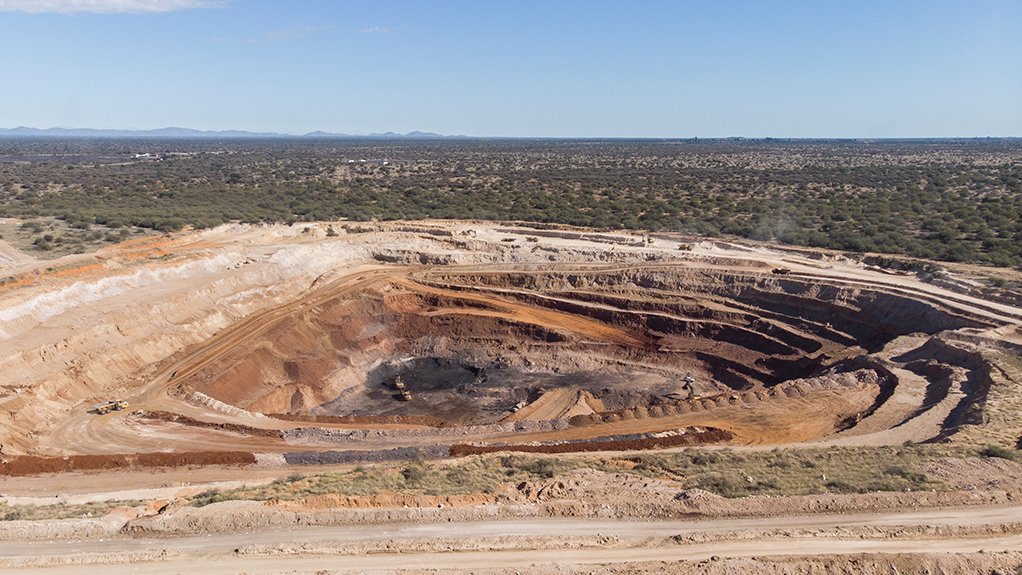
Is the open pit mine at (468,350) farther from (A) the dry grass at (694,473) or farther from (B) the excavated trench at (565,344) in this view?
(A) the dry grass at (694,473)

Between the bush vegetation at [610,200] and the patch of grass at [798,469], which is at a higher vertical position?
the bush vegetation at [610,200]

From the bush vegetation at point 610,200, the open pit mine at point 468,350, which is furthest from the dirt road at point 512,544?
the bush vegetation at point 610,200

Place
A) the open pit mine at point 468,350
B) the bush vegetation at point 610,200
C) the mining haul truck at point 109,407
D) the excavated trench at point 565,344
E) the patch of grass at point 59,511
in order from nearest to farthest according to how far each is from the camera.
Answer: the patch of grass at point 59,511 < the open pit mine at point 468,350 < the mining haul truck at point 109,407 < the excavated trench at point 565,344 < the bush vegetation at point 610,200

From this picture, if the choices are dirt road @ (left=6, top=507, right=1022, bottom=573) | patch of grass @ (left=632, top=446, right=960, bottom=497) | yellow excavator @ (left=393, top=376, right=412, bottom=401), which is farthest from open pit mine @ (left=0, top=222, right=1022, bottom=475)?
dirt road @ (left=6, top=507, right=1022, bottom=573)

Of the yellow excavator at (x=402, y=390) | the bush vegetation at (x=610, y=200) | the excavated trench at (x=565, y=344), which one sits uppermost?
the bush vegetation at (x=610, y=200)

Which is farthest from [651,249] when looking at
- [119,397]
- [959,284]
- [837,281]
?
[119,397]

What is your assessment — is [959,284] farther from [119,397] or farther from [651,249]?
[119,397]

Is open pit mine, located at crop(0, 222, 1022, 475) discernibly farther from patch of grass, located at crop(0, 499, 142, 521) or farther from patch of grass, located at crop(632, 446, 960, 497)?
patch of grass, located at crop(0, 499, 142, 521)
